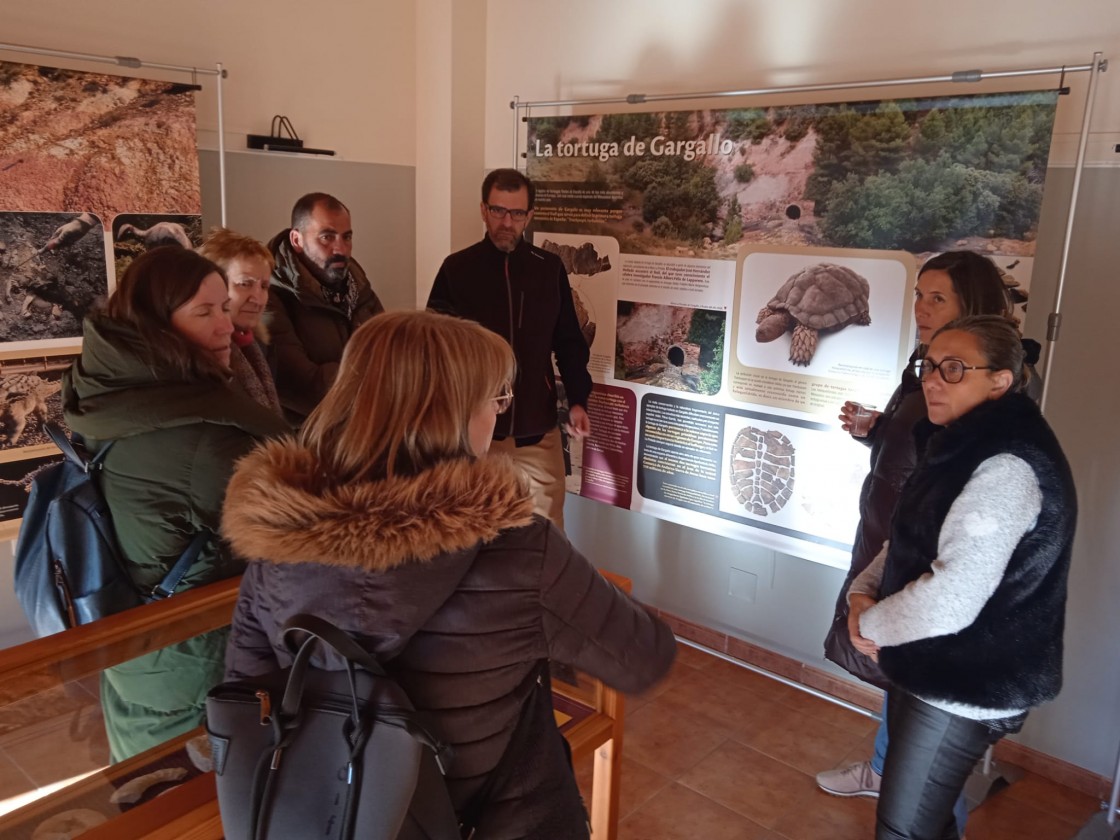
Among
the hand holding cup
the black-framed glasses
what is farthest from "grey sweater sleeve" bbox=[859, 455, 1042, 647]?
the hand holding cup

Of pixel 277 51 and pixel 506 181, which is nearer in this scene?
pixel 506 181

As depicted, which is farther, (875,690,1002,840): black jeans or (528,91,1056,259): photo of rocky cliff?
(528,91,1056,259): photo of rocky cliff

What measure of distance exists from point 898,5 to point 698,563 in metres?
2.09

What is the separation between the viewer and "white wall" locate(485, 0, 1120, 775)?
2.45 m

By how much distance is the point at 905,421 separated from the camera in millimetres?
2186

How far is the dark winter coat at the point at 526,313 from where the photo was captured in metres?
3.13

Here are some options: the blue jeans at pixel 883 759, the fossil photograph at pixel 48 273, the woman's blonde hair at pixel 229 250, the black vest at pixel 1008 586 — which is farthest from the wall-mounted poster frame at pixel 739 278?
the fossil photograph at pixel 48 273

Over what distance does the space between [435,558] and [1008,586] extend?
1.17m

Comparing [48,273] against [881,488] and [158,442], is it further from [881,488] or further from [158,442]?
[881,488]

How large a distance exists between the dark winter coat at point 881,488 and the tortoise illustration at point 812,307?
1.66 feet

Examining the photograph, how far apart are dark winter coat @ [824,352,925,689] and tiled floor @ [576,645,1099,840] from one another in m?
0.67

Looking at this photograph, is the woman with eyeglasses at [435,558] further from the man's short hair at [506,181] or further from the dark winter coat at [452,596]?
the man's short hair at [506,181]

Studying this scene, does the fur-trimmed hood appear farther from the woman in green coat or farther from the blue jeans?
the blue jeans

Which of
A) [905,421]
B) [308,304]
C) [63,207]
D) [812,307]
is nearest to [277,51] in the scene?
[63,207]
